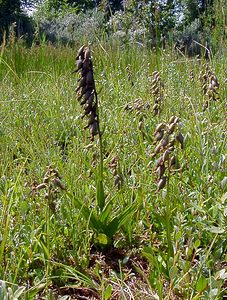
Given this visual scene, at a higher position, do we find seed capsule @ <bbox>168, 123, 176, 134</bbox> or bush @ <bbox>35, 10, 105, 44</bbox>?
bush @ <bbox>35, 10, 105, 44</bbox>

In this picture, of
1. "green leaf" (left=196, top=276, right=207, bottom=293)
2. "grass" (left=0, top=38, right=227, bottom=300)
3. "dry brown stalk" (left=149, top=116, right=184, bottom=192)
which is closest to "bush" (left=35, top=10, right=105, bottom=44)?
"grass" (left=0, top=38, right=227, bottom=300)

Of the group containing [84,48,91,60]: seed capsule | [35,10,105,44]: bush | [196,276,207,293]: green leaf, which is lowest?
[196,276,207,293]: green leaf

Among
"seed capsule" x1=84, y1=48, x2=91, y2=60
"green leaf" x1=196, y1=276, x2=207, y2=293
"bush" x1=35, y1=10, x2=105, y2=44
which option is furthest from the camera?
"bush" x1=35, y1=10, x2=105, y2=44

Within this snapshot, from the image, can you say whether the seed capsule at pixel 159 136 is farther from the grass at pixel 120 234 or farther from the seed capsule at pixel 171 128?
the grass at pixel 120 234

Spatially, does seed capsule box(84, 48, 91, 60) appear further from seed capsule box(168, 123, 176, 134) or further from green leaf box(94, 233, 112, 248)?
green leaf box(94, 233, 112, 248)

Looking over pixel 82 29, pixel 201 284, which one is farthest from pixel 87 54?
pixel 82 29

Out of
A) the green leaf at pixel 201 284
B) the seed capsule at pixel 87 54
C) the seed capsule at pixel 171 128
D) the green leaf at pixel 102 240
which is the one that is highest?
the seed capsule at pixel 87 54

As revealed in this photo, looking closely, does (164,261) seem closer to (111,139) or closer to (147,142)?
(147,142)

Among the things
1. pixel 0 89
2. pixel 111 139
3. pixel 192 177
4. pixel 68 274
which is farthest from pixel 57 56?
pixel 68 274

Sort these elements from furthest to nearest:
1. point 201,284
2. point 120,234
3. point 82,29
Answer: point 82,29 → point 120,234 → point 201,284

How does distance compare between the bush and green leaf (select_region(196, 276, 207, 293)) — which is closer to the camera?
green leaf (select_region(196, 276, 207, 293))

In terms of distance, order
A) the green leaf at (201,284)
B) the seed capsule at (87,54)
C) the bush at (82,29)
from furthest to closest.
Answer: the bush at (82,29) < the seed capsule at (87,54) < the green leaf at (201,284)


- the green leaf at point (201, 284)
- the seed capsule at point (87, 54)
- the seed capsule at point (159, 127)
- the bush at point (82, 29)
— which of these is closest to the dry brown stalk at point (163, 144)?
the seed capsule at point (159, 127)

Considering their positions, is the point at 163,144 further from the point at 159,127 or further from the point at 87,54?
the point at 87,54
